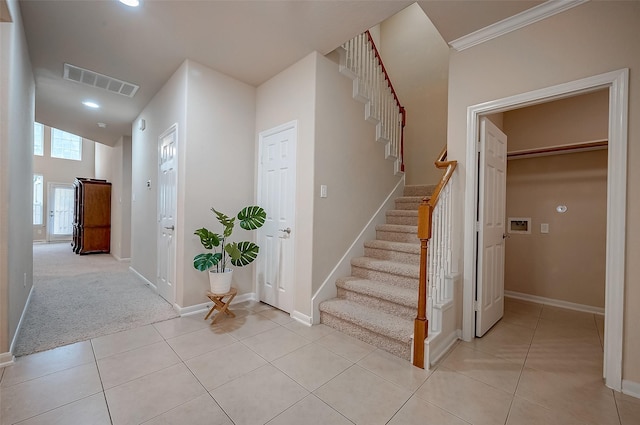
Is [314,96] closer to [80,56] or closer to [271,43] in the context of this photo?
[271,43]

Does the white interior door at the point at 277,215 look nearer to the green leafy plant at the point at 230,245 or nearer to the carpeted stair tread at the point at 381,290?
the green leafy plant at the point at 230,245

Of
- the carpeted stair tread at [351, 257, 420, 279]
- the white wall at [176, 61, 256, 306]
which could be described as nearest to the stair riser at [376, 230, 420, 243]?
the carpeted stair tread at [351, 257, 420, 279]

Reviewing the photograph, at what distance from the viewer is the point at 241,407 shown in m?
1.60

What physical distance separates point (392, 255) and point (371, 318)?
89 centimetres

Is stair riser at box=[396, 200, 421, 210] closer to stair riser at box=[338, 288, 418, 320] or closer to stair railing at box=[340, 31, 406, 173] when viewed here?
stair railing at box=[340, 31, 406, 173]

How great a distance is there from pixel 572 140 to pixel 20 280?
6300 millimetres

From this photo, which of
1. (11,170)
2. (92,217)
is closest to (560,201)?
(11,170)

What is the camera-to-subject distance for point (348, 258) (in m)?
3.21

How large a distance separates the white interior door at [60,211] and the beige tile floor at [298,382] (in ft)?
31.8

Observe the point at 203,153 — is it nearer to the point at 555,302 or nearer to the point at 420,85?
the point at 420,85

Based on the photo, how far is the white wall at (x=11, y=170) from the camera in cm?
196

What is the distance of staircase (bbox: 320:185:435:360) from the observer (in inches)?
91.9

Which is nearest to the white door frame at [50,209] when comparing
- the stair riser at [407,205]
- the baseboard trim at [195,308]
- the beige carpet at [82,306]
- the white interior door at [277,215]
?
the beige carpet at [82,306]

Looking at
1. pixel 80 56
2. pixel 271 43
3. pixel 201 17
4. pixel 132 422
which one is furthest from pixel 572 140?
pixel 80 56
